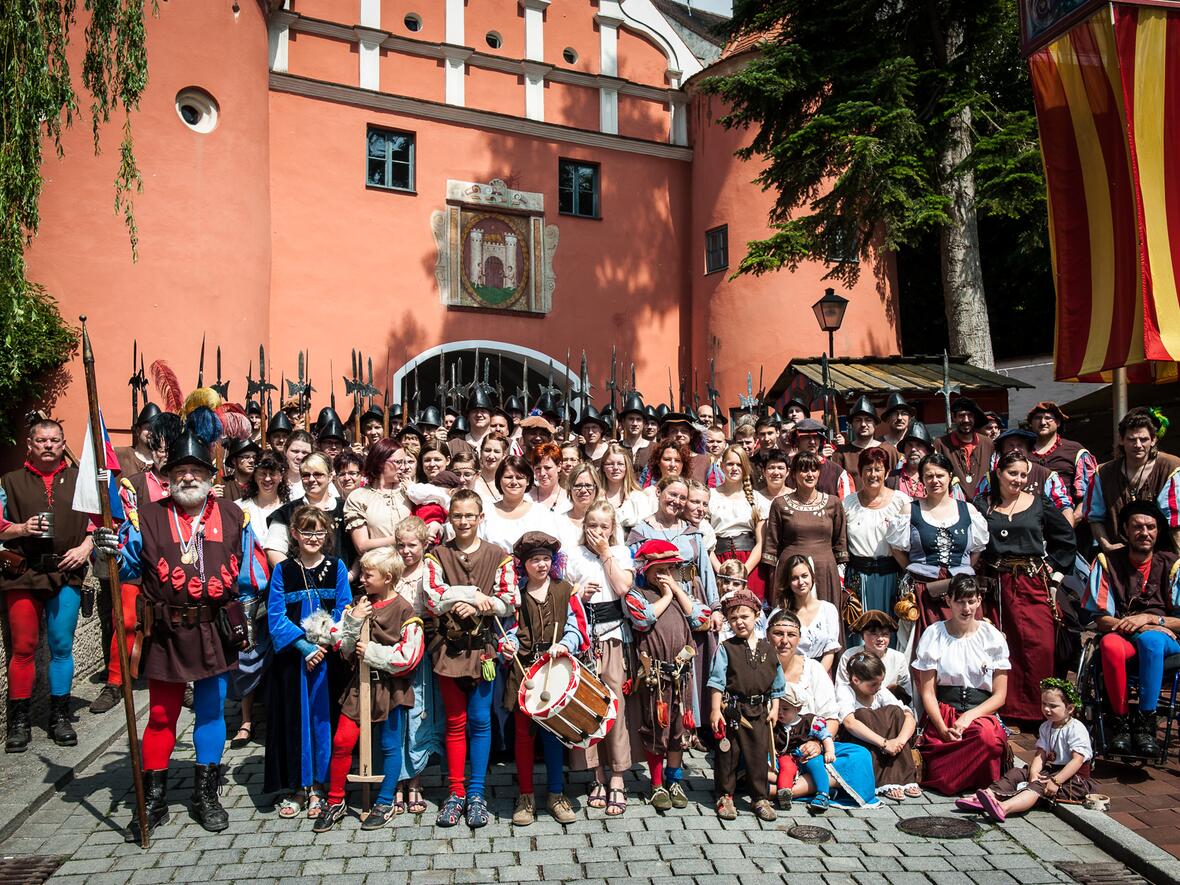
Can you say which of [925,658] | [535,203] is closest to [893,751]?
[925,658]

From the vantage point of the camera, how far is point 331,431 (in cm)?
740

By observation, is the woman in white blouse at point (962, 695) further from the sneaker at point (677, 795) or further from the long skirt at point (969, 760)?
the sneaker at point (677, 795)

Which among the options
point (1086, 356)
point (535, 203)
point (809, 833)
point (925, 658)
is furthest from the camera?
point (535, 203)

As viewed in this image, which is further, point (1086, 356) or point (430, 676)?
point (1086, 356)

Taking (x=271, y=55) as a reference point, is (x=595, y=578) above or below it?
below

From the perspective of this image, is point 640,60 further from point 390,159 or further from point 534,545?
point 534,545

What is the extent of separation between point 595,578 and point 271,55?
49.3ft

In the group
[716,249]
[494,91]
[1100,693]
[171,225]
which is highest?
[494,91]

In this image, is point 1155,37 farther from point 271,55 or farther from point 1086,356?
point 271,55

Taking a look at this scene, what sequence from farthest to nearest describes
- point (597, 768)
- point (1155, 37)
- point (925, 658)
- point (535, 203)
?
point (535, 203) < point (1155, 37) < point (925, 658) < point (597, 768)

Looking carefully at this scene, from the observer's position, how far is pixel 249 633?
5098 millimetres

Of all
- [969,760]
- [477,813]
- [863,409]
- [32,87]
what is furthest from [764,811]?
[32,87]

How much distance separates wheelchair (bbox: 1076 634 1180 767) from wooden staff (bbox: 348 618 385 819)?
3933 millimetres

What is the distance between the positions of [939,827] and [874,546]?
2.06 m
